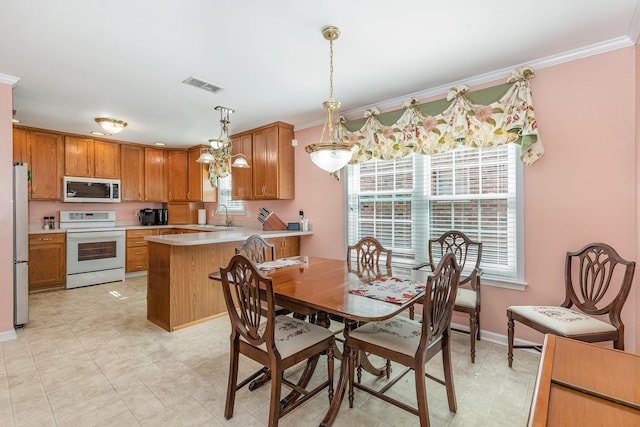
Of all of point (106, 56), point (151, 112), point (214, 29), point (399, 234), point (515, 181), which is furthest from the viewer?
point (151, 112)

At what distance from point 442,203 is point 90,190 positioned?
5545 mm

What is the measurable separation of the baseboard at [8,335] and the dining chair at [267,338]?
8.57 ft

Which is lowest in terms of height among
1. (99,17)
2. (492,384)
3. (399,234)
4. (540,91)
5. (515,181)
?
(492,384)

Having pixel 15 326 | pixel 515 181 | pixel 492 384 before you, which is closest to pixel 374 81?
pixel 515 181

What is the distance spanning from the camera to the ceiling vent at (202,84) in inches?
116

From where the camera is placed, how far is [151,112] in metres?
3.91

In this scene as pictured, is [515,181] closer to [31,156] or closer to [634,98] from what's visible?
[634,98]

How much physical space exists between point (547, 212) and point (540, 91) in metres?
1.03

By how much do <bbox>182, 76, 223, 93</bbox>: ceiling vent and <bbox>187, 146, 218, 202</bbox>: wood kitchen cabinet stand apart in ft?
9.81

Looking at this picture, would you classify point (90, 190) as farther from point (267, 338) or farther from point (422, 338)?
point (422, 338)

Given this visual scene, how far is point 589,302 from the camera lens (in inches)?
89.0

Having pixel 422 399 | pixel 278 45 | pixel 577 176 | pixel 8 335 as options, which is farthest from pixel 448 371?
pixel 8 335

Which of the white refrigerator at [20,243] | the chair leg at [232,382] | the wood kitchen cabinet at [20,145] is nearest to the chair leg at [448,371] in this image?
the chair leg at [232,382]

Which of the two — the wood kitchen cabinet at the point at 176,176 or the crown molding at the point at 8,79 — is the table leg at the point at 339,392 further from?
the wood kitchen cabinet at the point at 176,176
